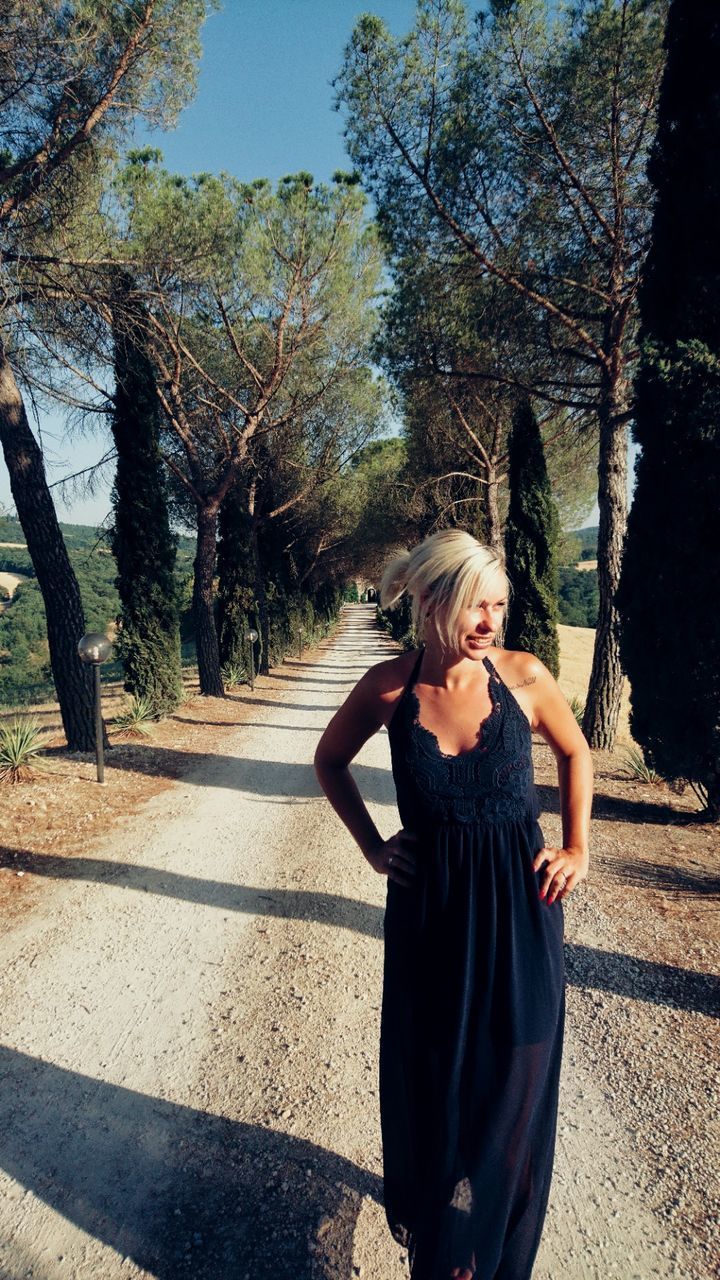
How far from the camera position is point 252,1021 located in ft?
10.3

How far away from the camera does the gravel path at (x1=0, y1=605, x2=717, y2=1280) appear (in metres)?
2.02

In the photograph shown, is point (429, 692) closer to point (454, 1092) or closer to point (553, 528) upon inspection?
point (454, 1092)

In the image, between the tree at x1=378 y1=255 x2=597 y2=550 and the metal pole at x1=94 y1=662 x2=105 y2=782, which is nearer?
the metal pole at x1=94 y1=662 x2=105 y2=782

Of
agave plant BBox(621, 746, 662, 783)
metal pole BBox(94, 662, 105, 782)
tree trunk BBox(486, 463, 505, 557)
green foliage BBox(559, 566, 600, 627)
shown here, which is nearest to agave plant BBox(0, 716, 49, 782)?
metal pole BBox(94, 662, 105, 782)

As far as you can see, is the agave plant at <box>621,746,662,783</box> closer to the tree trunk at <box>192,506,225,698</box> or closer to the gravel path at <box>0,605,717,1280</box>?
the gravel path at <box>0,605,717,1280</box>

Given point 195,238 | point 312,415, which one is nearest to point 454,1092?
point 195,238

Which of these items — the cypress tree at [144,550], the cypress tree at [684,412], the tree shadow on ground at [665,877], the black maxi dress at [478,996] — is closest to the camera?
the black maxi dress at [478,996]

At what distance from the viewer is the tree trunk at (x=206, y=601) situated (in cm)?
1340

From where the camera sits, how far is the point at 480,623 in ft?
5.65

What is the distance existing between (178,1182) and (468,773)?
185cm

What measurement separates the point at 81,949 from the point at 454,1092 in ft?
9.44

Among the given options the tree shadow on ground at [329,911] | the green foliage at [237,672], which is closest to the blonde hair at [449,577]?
the tree shadow on ground at [329,911]

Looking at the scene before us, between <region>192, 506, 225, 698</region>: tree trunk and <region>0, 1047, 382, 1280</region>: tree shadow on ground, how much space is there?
1107 cm

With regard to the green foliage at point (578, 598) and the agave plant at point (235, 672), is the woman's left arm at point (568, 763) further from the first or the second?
the green foliage at point (578, 598)
